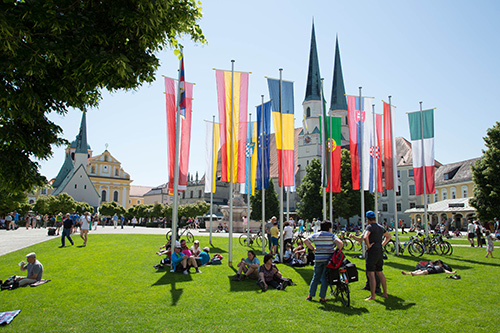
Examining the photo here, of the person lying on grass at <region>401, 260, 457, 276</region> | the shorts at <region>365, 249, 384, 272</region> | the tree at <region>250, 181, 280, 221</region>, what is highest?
the tree at <region>250, 181, 280, 221</region>

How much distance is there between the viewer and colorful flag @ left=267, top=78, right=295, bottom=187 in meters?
15.6

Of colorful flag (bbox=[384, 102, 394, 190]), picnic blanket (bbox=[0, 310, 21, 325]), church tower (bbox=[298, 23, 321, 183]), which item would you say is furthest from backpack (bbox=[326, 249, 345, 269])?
church tower (bbox=[298, 23, 321, 183])

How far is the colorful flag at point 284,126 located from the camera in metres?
15.6

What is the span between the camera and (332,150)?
16469 mm

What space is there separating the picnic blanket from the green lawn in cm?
10

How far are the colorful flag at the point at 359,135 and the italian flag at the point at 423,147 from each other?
4.02m

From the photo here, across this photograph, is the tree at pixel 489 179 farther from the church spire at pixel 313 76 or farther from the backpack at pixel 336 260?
the church spire at pixel 313 76

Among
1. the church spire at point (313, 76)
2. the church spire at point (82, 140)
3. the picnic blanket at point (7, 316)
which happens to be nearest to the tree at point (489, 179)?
the picnic blanket at point (7, 316)

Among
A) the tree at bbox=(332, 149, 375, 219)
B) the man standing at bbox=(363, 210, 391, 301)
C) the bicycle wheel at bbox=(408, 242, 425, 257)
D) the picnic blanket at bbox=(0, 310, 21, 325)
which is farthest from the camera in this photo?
the tree at bbox=(332, 149, 375, 219)

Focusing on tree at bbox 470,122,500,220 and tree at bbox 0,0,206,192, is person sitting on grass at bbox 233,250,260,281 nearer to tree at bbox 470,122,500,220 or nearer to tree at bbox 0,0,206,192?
tree at bbox 0,0,206,192

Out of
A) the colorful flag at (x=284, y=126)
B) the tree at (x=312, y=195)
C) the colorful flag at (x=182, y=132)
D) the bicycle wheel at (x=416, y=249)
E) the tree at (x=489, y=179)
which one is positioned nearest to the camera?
the colorful flag at (x=182, y=132)

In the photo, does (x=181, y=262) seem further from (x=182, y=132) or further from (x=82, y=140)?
(x=82, y=140)

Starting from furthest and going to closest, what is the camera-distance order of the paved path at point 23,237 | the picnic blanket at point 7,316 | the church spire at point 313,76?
the church spire at point 313,76
the paved path at point 23,237
the picnic blanket at point 7,316

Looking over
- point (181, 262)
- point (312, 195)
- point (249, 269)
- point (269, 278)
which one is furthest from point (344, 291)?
point (312, 195)
